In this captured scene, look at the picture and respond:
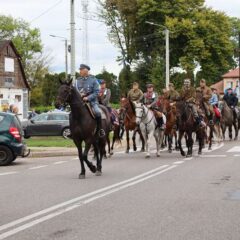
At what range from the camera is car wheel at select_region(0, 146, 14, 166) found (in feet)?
61.4

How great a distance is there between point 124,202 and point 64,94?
162 inches

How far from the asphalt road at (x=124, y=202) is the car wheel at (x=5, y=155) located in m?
1.19

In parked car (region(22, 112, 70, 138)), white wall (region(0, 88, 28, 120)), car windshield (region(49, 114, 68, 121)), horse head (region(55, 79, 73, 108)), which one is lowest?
parked car (region(22, 112, 70, 138))

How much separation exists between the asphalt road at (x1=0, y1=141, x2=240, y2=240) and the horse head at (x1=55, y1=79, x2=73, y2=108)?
5.33 feet

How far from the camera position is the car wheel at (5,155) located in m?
18.7

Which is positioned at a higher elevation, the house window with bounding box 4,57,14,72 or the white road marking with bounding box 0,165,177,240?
the house window with bounding box 4,57,14,72

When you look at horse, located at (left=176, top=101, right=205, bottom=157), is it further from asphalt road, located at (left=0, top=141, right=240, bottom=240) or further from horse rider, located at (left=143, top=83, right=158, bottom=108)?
asphalt road, located at (left=0, top=141, right=240, bottom=240)

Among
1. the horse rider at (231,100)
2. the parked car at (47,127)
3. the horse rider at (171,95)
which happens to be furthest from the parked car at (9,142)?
the parked car at (47,127)

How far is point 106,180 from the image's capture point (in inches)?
547

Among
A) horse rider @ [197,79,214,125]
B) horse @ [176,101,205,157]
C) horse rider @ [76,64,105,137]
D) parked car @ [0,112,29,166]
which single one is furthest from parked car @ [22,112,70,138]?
horse rider @ [76,64,105,137]

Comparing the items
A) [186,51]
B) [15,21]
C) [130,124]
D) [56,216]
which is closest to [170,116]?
[130,124]

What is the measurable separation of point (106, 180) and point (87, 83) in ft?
7.91

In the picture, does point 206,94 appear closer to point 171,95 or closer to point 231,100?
point 171,95

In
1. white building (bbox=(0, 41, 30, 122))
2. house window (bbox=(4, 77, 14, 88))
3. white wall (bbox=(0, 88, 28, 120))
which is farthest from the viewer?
house window (bbox=(4, 77, 14, 88))
